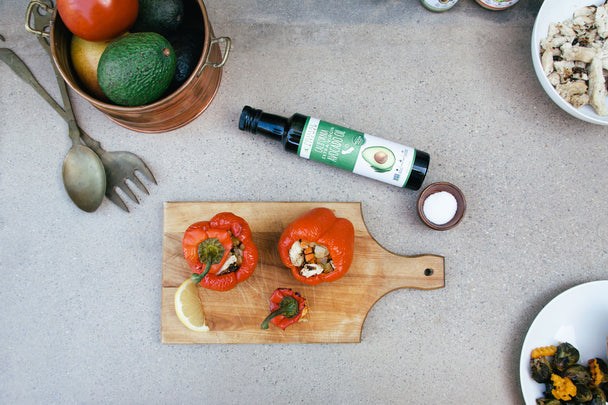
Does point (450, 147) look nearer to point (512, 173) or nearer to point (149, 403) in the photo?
point (512, 173)

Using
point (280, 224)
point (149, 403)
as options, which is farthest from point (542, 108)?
point (149, 403)

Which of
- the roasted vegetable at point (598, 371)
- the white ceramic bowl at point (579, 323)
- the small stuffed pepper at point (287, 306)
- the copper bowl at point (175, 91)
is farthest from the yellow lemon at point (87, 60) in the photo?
the roasted vegetable at point (598, 371)

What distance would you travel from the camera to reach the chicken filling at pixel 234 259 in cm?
83

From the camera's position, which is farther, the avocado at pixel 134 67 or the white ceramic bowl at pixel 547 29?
the white ceramic bowl at pixel 547 29

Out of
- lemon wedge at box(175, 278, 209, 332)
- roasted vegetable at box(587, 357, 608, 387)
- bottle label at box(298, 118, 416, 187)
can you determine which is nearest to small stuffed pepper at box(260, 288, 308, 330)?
lemon wedge at box(175, 278, 209, 332)

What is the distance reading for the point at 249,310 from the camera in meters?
0.93

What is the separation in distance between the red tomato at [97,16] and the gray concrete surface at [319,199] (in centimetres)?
28

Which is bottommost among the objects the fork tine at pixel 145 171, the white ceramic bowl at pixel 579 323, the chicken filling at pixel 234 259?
the white ceramic bowl at pixel 579 323

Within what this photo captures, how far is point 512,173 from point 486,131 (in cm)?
12

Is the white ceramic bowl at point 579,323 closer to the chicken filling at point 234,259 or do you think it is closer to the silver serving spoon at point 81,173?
the chicken filling at point 234,259

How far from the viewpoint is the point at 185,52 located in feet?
2.61

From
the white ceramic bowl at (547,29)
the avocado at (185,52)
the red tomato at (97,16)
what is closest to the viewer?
the red tomato at (97,16)

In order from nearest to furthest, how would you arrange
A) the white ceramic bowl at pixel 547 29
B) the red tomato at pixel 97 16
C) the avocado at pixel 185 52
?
the red tomato at pixel 97 16
the avocado at pixel 185 52
the white ceramic bowl at pixel 547 29

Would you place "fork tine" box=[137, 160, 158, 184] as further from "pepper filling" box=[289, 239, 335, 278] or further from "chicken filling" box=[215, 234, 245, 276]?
"pepper filling" box=[289, 239, 335, 278]
